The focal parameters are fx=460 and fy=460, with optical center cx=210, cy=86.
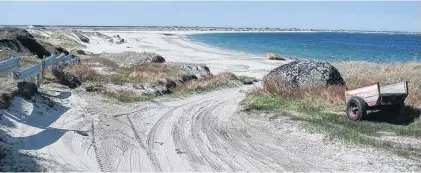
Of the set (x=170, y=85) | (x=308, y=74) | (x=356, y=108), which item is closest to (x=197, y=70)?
(x=170, y=85)

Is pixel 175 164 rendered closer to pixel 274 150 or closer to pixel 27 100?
pixel 274 150

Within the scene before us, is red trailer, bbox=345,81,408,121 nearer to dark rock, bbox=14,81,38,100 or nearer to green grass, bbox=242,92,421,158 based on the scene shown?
green grass, bbox=242,92,421,158

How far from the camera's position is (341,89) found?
15703mm

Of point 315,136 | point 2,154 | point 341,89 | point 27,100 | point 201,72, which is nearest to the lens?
point 2,154

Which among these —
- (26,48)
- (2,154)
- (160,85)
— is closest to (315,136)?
(2,154)

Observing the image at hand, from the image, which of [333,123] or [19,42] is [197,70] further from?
[333,123]

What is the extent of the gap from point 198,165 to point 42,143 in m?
3.08

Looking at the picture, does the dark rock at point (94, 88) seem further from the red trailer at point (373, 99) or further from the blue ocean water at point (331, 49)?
the blue ocean water at point (331, 49)

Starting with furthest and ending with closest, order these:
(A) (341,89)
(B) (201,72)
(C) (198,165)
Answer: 1. (B) (201,72)
2. (A) (341,89)
3. (C) (198,165)

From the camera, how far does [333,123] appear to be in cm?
1200

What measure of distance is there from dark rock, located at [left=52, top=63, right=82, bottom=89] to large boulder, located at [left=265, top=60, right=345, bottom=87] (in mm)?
7352

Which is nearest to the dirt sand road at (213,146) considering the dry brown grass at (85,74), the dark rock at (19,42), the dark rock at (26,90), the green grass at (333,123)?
the green grass at (333,123)

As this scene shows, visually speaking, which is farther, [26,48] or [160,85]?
[26,48]

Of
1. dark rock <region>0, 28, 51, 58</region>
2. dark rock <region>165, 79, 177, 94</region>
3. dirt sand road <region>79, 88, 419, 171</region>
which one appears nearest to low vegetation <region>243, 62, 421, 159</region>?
dirt sand road <region>79, 88, 419, 171</region>
